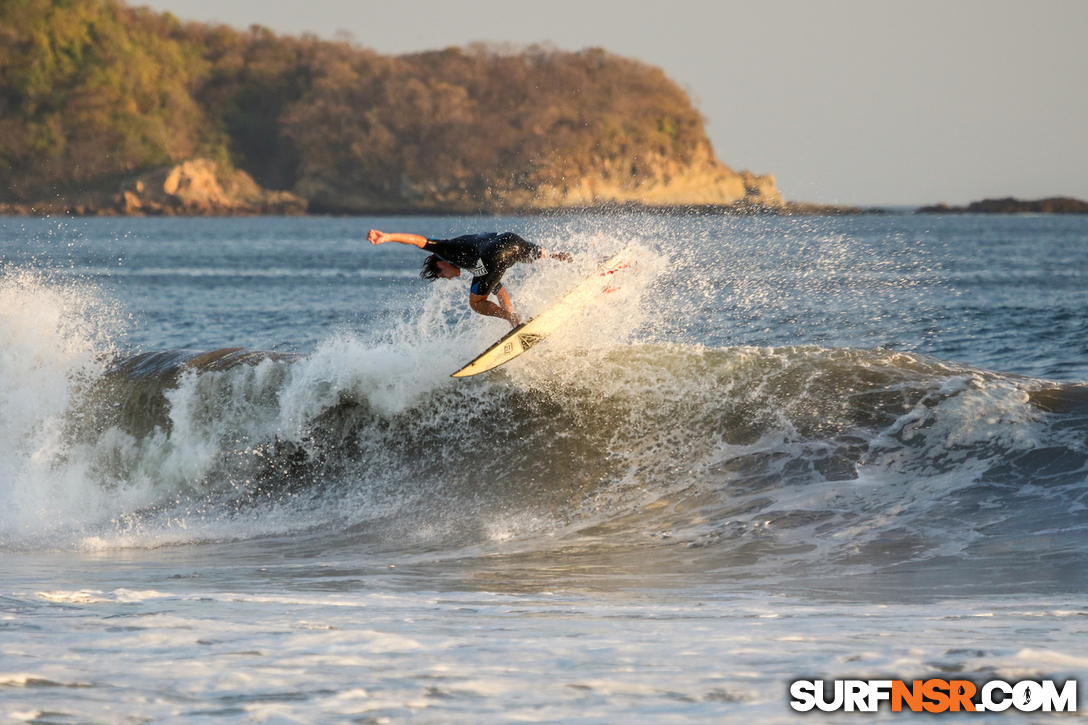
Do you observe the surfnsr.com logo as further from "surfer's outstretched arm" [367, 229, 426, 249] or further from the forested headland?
the forested headland

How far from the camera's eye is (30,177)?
134 meters

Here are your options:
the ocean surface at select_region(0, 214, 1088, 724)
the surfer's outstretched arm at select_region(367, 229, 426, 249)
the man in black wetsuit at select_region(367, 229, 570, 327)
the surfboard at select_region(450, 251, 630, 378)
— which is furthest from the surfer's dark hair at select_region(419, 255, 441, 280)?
the ocean surface at select_region(0, 214, 1088, 724)

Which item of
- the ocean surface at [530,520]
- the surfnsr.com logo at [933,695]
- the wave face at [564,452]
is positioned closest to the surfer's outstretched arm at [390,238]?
the ocean surface at [530,520]

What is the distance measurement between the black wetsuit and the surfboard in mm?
564

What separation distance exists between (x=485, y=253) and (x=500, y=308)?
71 centimetres

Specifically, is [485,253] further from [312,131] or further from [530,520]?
[312,131]

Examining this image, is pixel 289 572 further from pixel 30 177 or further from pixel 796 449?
pixel 30 177

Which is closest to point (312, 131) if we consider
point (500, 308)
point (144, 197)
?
point (144, 197)

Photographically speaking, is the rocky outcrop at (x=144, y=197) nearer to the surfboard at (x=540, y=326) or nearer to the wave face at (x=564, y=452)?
the wave face at (x=564, y=452)

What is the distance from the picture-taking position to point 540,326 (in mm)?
10391

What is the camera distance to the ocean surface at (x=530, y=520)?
14.7ft

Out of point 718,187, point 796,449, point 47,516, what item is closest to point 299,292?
point 47,516

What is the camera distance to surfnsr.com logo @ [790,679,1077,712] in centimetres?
412

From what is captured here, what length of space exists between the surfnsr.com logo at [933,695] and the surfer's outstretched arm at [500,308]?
20.7ft
